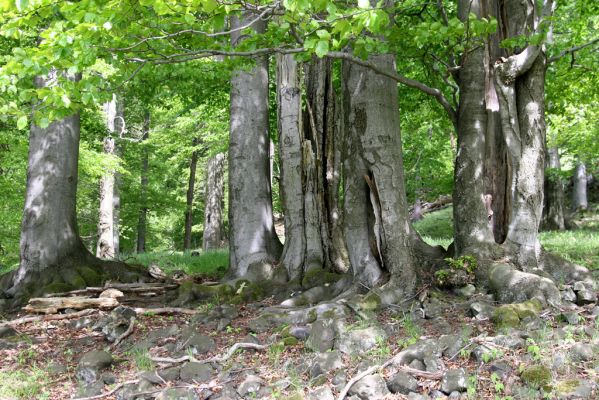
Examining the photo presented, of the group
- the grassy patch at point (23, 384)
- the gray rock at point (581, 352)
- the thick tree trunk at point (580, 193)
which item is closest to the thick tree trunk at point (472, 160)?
the gray rock at point (581, 352)

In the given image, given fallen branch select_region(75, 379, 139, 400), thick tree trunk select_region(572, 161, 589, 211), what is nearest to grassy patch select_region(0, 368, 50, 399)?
fallen branch select_region(75, 379, 139, 400)

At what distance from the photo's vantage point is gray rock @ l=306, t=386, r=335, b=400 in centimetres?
390

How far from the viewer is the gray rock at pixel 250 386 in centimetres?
418

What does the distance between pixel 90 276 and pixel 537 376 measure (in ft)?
23.1

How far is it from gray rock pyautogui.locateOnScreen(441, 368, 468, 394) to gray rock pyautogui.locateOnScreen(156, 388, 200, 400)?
2036 mm

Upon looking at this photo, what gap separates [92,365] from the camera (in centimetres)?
481

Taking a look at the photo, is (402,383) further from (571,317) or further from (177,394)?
(571,317)

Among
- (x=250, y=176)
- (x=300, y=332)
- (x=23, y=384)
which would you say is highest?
(x=250, y=176)

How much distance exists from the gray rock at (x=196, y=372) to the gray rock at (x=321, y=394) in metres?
1.10

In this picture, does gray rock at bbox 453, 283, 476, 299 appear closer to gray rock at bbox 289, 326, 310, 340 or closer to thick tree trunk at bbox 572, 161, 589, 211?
gray rock at bbox 289, 326, 310, 340

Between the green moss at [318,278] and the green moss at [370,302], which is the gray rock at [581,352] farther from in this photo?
the green moss at [318,278]

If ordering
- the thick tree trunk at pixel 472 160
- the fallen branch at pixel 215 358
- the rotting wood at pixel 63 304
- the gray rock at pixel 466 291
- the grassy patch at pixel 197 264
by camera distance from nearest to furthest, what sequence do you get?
1. the fallen branch at pixel 215 358
2. the gray rock at pixel 466 291
3. the thick tree trunk at pixel 472 160
4. the rotting wood at pixel 63 304
5. the grassy patch at pixel 197 264

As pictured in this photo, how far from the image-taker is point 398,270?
19.9 ft

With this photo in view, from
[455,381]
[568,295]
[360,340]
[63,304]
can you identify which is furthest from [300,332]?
[63,304]
